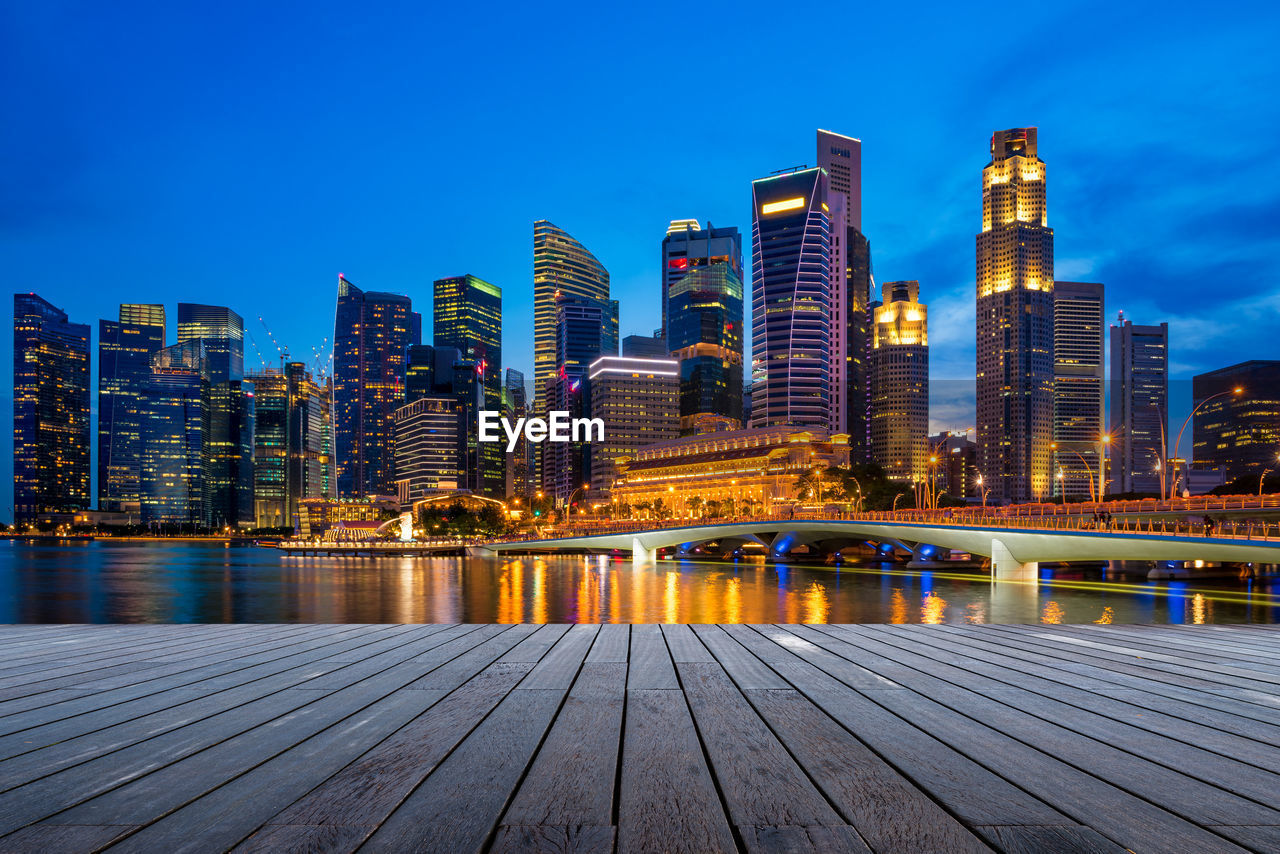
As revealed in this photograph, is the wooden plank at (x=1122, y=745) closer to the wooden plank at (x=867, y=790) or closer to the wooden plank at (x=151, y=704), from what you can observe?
the wooden plank at (x=867, y=790)

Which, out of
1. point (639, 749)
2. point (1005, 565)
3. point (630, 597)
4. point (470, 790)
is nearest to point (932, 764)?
point (639, 749)

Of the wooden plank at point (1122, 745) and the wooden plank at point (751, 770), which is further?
the wooden plank at point (1122, 745)

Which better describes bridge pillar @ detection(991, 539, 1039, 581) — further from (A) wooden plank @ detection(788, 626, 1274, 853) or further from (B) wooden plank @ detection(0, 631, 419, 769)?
(B) wooden plank @ detection(0, 631, 419, 769)

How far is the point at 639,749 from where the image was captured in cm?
472

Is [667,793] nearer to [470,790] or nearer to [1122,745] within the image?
[470,790]

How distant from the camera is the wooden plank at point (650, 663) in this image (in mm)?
6789

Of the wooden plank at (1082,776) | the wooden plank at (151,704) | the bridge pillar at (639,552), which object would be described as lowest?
the bridge pillar at (639,552)

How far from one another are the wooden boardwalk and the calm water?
126 ft

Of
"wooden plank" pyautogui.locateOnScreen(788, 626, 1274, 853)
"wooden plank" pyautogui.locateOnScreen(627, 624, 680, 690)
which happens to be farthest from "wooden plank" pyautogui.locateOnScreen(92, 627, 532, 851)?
"wooden plank" pyautogui.locateOnScreen(788, 626, 1274, 853)

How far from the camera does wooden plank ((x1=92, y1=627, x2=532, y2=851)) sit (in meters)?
3.32

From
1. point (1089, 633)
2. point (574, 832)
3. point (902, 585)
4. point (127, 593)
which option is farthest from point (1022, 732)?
point (127, 593)

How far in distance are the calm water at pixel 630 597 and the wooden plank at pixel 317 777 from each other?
39910 millimetres

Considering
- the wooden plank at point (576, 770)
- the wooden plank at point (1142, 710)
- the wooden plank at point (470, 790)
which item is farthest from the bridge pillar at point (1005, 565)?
the wooden plank at point (470, 790)

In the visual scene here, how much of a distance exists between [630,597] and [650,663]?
56877 mm
